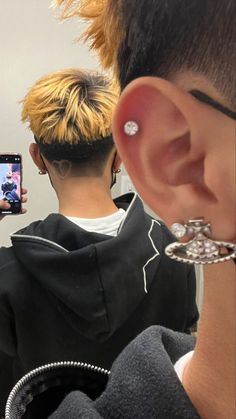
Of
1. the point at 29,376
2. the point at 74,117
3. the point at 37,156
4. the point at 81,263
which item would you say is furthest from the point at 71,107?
the point at 29,376

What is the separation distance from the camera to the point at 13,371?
1.22 metres

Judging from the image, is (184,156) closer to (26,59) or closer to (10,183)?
(10,183)

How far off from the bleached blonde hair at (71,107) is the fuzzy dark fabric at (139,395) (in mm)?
677

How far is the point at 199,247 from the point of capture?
1.48 ft

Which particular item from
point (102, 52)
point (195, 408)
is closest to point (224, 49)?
point (102, 52)

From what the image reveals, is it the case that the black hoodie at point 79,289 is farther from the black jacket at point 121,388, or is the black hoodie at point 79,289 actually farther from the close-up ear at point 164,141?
the close-up ear at point 164,141

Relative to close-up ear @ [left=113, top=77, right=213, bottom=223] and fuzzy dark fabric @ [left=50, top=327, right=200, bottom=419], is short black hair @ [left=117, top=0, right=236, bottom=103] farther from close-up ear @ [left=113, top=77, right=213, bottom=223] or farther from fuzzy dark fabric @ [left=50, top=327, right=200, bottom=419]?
fuzzy dark fabric @ [left=50, top=327, right=200, bottom=419]

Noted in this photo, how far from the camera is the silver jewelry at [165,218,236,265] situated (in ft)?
1.48

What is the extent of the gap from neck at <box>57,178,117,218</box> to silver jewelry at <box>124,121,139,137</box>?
0.70 meters

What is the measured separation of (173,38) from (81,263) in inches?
25.8

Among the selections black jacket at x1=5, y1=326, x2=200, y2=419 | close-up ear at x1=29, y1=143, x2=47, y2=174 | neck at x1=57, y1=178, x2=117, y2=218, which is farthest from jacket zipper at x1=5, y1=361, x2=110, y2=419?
close-up ear at x1=29, y1=143, x2=47, y2=174

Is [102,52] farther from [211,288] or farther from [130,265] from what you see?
[130,265]

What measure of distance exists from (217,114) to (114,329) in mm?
742

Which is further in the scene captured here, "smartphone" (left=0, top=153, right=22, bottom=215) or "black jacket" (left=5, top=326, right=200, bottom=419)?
"smartphone" (left=0, top=153, right=22, bottom=215)
